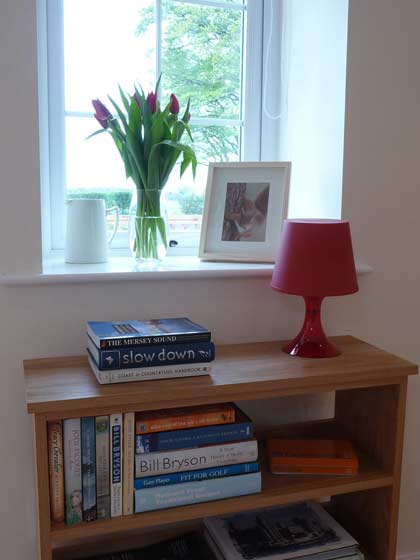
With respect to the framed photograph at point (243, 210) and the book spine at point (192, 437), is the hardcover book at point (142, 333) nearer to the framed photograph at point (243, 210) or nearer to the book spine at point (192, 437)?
the book spine at point (192, 437)

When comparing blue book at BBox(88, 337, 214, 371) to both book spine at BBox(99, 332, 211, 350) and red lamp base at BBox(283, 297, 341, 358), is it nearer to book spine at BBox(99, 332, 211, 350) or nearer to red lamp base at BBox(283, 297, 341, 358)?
book spine at BBox(99, 332, 211, 350)

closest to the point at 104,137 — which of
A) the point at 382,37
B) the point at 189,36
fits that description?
the point at 189,36

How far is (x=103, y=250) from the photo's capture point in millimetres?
1593

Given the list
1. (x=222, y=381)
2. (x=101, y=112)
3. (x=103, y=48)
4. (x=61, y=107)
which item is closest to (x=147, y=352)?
(x=222, y=381)

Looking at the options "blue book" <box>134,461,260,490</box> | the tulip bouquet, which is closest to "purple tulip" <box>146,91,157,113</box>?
the tulip bouquet

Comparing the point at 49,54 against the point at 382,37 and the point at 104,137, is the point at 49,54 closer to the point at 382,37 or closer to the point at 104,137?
the point at 104,137

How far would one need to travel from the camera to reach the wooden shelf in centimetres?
117

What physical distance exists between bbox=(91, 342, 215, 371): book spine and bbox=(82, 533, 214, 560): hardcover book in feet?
1.72

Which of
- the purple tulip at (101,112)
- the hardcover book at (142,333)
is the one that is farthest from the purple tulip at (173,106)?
the hardcover book at (142,333)

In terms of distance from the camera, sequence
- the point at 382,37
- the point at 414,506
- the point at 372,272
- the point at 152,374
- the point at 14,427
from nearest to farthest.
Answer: the point at 152,374 → the point at 14,427 → the point at 382,37 → the point at 372,272 → the point at 414,506

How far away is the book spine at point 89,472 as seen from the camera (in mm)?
1206

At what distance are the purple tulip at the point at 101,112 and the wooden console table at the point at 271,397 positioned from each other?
23.6 inches

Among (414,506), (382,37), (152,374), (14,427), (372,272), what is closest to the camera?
(152,374)

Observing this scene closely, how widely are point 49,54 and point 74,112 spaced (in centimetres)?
16
